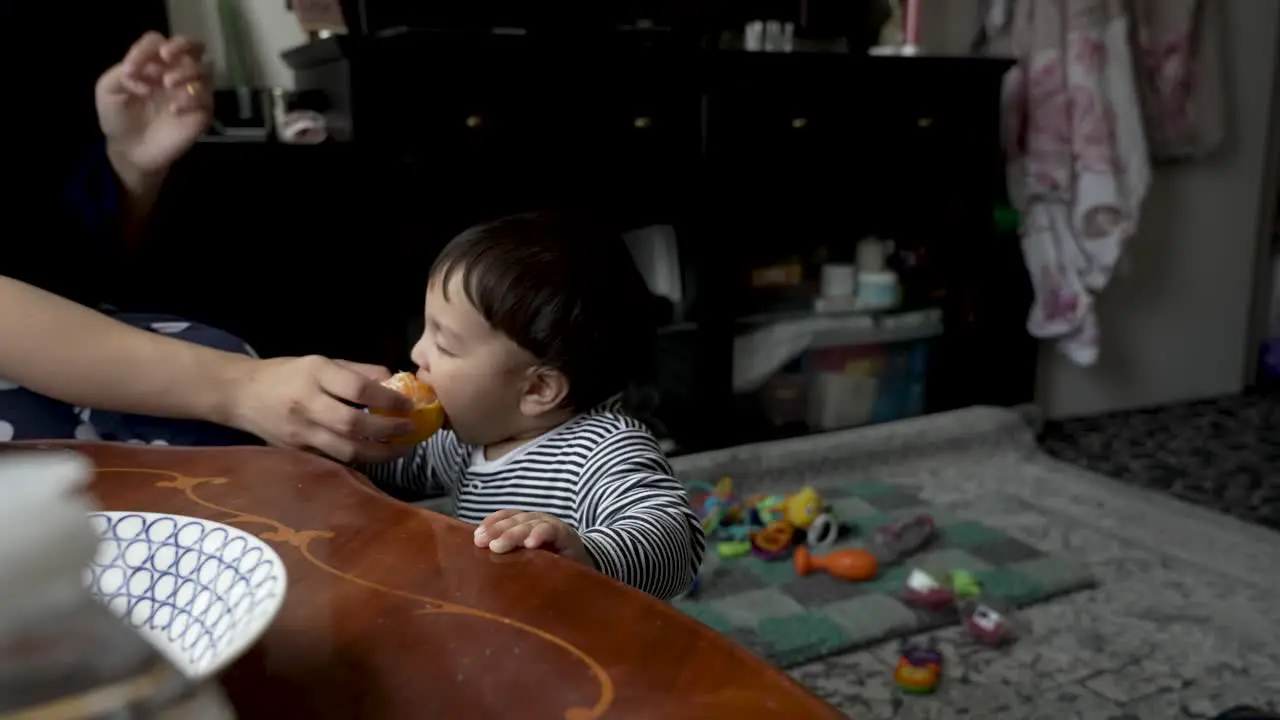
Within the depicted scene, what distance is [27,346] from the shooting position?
0.81m

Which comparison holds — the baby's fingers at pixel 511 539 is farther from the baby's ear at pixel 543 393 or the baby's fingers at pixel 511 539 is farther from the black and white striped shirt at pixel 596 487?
the baby's ear at pixel 543 393

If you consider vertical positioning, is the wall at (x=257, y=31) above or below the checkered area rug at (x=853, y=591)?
above

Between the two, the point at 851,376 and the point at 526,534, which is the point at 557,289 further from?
the point at 851,376

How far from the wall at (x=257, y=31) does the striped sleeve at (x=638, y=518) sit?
4.27 ft

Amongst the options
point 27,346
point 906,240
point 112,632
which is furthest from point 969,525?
point 112,632

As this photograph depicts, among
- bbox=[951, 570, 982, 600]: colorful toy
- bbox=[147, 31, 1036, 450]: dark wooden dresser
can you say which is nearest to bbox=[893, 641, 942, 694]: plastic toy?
bbox=[951, 570, 982, 600]: colorful toy

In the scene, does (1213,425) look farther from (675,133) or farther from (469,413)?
(469,413)

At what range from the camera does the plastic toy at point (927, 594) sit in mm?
1551

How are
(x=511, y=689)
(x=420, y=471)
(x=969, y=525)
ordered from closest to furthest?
(x=511, y=689) < (x=420, y=471) < (x=969, y=525)

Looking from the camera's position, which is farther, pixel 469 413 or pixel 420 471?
pixel 420 471

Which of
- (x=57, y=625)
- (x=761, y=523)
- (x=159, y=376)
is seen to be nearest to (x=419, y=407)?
(x=159, y=376)

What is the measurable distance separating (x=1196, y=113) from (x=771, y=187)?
1226 millimetres

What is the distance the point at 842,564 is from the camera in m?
1.65

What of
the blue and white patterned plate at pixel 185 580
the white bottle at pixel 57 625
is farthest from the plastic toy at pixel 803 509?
the white bottle at pixel 57 625
